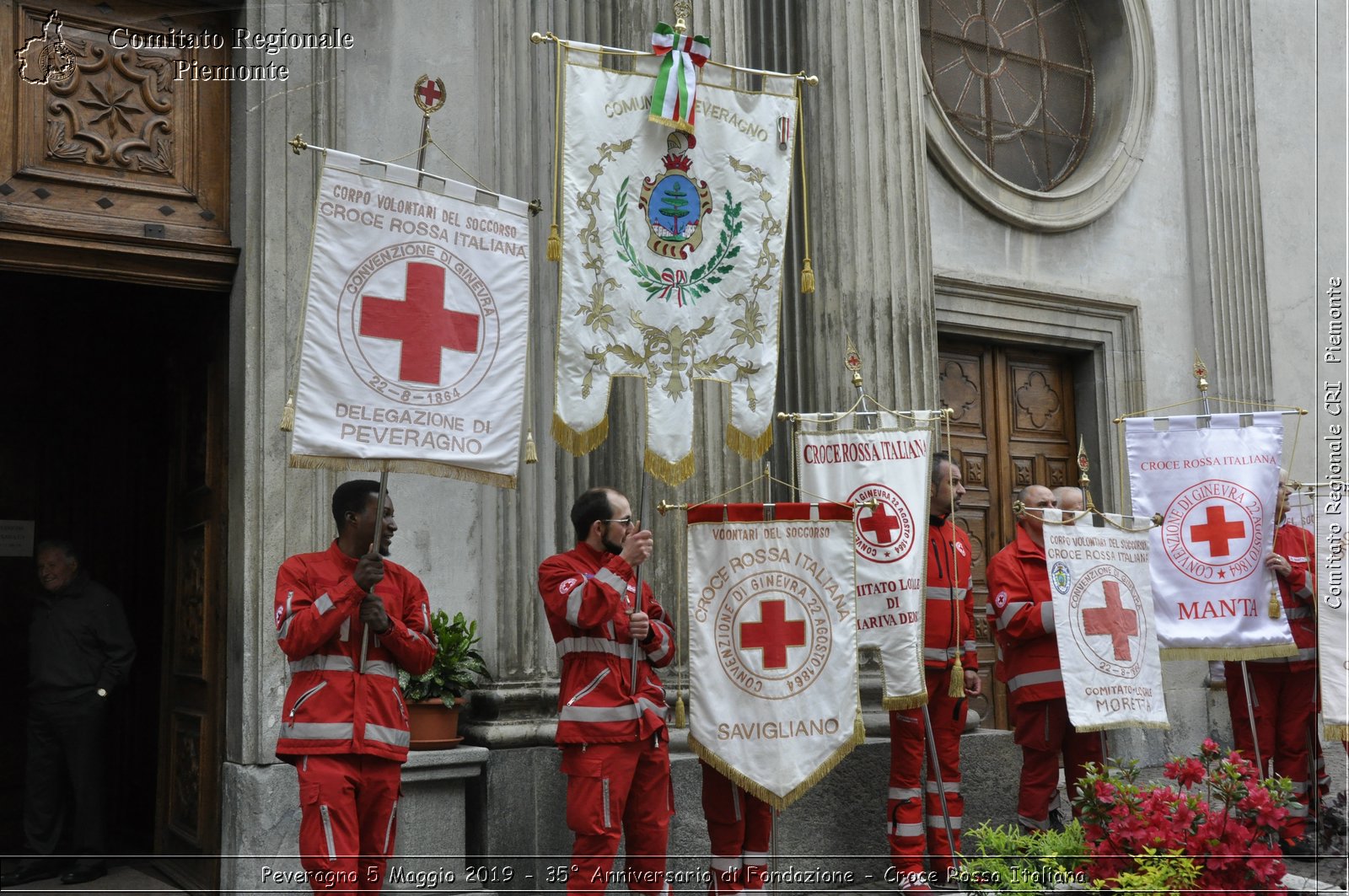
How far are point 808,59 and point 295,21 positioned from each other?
11.6 ft

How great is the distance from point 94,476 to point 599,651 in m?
5.86

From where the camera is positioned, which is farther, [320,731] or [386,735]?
[386,735]

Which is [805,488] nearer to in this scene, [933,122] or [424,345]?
[424,345]

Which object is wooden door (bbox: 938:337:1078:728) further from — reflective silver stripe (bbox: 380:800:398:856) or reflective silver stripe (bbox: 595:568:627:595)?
reflective silver stripe (bbox: 380:800:398:856)

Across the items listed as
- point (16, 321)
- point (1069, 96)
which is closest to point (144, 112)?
point (16, 321)

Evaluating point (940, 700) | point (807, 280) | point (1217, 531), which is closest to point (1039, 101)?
point (1217, 531)

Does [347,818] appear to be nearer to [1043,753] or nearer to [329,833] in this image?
[329,833]

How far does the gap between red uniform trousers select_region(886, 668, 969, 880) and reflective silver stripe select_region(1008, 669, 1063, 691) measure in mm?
328

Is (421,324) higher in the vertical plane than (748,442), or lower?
higher

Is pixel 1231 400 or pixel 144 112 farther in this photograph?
pixel 1231 400

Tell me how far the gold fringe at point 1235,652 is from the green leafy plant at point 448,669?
4004mm

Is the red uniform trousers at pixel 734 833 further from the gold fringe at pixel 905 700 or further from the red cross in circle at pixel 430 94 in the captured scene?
the red cross in circle at pixel 430 94

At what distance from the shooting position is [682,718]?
20.4ft

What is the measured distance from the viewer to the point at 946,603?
7.48 meters
